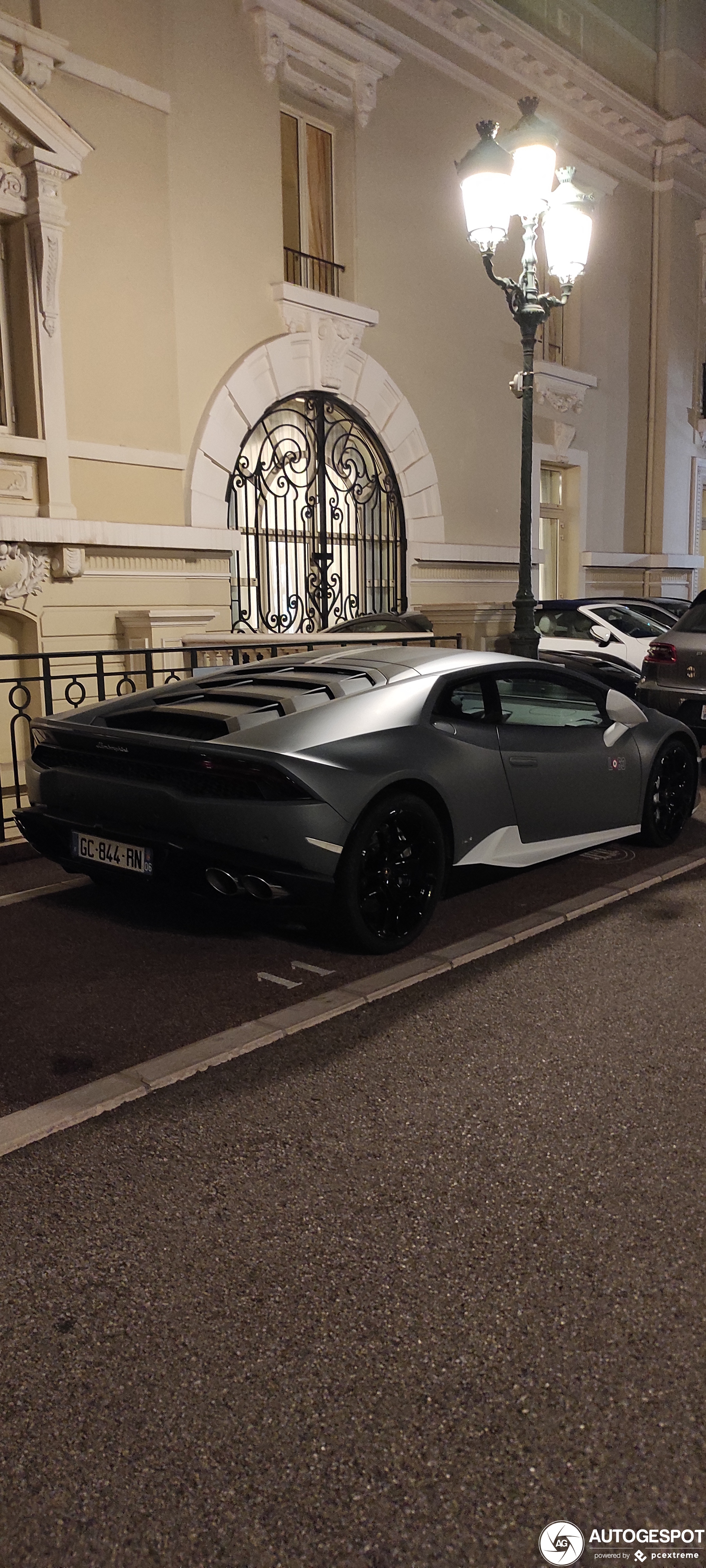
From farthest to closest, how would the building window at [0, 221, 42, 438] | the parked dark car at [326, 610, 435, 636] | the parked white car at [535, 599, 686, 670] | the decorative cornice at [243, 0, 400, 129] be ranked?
the parked white car at [535, 599, 686, 670], the parked dark car at [326, 610, 435, 636], the decorative cornice at [243, 0, 400, 129], the building window at [0, 221, 42, 438]

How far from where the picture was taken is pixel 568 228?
10070 mm

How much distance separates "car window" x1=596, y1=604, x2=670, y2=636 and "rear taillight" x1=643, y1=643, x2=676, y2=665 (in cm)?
403

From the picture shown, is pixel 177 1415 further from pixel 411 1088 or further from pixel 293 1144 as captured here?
pixel 411 1088

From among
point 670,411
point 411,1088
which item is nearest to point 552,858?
point 411,1088

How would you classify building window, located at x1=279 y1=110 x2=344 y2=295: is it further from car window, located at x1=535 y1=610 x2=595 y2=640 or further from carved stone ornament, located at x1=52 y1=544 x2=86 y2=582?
carved stone ornament, located at x1=52 y1=544 x2=86 y2=582

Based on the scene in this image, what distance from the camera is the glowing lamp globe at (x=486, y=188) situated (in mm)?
9109

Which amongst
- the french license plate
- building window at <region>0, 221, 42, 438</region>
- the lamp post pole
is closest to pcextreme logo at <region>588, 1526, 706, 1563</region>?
the french license plate

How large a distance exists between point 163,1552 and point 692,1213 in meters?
1.55

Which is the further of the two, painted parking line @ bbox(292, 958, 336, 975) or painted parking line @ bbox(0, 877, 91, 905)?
painted parking line @ bbox(0, 877, 91, 905)

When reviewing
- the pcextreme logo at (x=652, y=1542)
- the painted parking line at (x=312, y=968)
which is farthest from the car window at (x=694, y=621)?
the pcextreme logo at (x=652, y=1542)

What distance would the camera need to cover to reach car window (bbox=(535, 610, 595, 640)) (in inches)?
525

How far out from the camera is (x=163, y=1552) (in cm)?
187

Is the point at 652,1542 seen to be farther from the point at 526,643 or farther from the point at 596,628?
the point at 596,628

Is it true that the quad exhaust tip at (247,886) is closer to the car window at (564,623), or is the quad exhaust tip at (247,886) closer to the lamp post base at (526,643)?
the lamp post base at (526,643)
